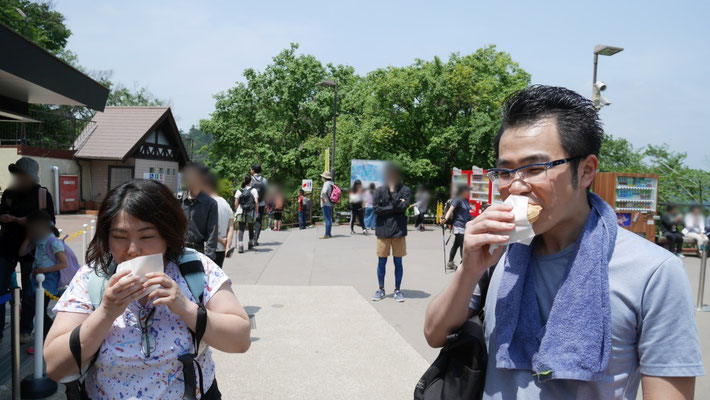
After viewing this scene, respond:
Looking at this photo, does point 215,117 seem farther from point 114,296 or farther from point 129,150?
point 114,296

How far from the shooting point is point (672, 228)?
13.8 m

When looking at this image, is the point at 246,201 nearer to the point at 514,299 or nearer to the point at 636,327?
the point at 514,299

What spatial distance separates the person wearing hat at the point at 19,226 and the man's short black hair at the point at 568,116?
17.8ft

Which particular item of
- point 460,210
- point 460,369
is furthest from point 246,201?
point 460,369

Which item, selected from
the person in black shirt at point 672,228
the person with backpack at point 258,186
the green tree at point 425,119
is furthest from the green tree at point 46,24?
the person in black shirt at point 672,228

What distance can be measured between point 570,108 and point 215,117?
37468 millimetres

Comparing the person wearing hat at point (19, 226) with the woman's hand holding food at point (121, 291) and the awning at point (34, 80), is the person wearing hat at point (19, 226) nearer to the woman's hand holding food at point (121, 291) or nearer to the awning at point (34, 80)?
the awning at point (34, 80)

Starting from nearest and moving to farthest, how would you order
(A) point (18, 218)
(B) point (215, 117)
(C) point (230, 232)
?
(A) point (18, 218) < (C) point (230, 232) < (B) point (215, 117)

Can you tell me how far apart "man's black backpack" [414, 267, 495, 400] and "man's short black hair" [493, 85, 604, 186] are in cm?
60

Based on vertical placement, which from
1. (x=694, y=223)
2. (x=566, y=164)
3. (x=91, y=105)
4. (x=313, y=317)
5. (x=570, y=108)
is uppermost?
(x=91, y=105)

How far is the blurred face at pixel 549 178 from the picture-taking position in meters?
1.45

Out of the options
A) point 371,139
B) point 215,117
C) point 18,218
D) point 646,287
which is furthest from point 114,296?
point 215,117

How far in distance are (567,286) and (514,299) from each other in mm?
166

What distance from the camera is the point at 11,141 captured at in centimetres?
2305
